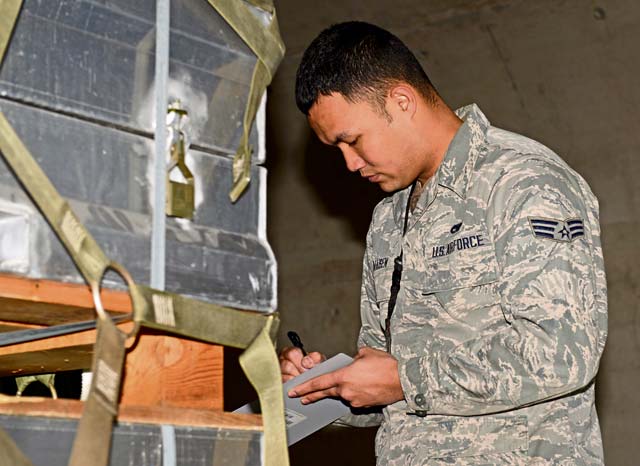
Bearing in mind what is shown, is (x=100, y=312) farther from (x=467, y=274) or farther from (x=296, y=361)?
(x=296, y=361)

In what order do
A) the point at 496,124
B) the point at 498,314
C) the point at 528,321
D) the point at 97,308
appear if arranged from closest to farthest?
the point at 97,308
the point at 528,321
the point at 498,314
the point at 496,124

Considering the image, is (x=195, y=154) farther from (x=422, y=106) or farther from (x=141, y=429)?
(x=422, y=106)

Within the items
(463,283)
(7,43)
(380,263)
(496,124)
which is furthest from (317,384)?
(496,124)

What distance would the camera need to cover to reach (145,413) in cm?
133

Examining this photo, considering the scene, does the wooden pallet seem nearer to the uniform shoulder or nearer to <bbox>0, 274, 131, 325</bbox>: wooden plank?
<bbox>0, 274, 131, 325</bbox>: wooden plank

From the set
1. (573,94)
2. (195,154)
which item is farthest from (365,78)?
(573,94)

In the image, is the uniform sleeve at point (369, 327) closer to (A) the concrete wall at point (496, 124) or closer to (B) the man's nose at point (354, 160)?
(B) the man's nose at point (354, 160)

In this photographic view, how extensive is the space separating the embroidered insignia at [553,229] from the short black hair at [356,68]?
1.42 feet

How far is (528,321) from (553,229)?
0.55 ft

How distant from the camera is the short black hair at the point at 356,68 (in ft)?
7.22

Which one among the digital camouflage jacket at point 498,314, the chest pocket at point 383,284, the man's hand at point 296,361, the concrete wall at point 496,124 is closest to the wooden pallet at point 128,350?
the digital camouflage jacket at point 498,314

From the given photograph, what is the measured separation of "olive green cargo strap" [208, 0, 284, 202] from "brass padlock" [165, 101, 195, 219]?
8 cm

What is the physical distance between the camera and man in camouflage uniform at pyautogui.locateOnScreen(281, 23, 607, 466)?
1.90 meters

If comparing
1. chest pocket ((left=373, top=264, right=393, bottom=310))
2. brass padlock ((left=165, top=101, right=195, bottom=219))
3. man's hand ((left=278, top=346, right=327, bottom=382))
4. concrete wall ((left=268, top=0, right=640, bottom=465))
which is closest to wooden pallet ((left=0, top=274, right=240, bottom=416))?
brass padlock ((left=165, top=101, right=195, bottom=219))
